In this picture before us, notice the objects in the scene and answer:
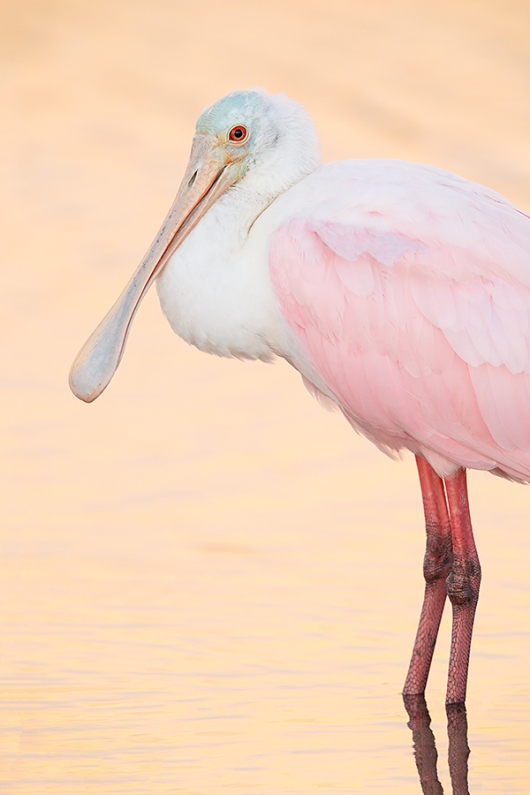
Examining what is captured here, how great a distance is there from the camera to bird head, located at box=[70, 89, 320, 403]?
707 cm

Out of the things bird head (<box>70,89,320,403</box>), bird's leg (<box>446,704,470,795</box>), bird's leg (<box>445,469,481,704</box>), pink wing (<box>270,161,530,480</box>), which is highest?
bird head (<box>70,89,320,403</box>)

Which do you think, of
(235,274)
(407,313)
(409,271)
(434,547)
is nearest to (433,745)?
(434,547)

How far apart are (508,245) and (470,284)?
0.21 metres

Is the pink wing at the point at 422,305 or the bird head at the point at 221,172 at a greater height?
the bird head at the point at 221,172

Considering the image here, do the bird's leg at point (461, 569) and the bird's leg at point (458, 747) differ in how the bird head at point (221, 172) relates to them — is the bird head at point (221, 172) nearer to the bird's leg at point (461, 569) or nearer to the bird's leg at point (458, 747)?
the bird's leg at point (461, 569)

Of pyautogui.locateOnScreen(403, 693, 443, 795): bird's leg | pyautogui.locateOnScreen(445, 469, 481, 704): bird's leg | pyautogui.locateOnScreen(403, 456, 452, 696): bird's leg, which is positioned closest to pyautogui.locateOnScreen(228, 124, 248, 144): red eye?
pyautogui.locateOnScreen(403, 456, 452, 696): bird's leg

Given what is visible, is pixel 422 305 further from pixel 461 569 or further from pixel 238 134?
pixel 238 134

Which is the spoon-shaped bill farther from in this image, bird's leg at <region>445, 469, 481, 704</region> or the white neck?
bird's leg at <region>445, 469, 481, 704</region>

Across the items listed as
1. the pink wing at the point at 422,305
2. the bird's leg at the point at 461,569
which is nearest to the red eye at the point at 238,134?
the pink wing at the point at 422,305

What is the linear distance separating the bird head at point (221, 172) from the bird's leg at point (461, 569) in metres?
1.53

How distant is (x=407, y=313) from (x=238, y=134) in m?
1.34

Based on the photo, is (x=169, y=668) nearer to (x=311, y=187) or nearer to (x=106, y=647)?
(x=106, y=647)

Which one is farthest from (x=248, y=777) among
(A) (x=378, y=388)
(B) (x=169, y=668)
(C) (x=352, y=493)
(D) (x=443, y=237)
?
(C) (x=352, y=493)

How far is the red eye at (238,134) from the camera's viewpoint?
7184mm
